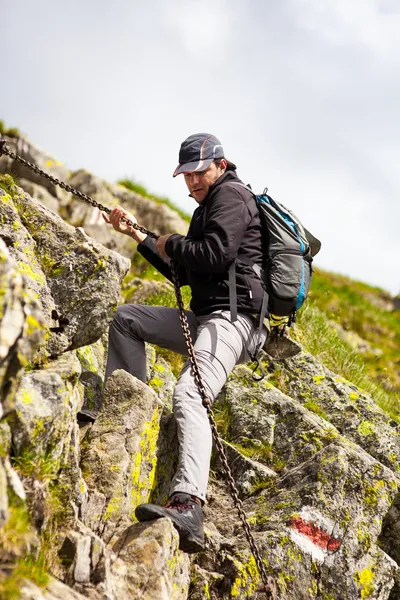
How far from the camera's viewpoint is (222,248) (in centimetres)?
593

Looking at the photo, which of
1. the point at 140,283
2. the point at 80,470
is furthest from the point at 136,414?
the point at 140,283

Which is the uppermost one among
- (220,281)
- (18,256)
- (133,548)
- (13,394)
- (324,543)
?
(220,281)

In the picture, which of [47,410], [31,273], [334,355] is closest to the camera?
[47,410]

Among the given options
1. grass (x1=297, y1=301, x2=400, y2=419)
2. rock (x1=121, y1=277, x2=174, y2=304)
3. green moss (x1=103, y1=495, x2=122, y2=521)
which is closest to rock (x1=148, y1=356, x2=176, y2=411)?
green moss (x1=103, y1=495, x2=122, y2=521)

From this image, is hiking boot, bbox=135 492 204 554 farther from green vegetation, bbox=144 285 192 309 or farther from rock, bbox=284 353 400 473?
green vegetation, bbox=144 285 192 309

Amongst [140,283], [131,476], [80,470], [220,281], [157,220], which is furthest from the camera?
[157,220]

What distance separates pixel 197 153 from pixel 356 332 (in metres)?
15.6

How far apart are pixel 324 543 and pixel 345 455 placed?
3.16ft

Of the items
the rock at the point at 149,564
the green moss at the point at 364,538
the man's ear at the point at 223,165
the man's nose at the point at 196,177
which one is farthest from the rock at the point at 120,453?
the man's ear at the point at 223,165

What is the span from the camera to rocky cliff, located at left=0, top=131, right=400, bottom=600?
404cm

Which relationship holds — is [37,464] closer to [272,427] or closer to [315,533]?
[315,533]

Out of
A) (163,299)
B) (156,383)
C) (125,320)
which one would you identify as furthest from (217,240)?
(163,299)

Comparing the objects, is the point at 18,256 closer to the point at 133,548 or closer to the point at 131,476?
the point at 131,476

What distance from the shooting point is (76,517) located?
460 centimetres
